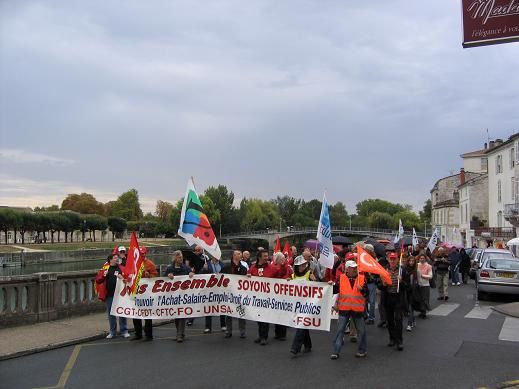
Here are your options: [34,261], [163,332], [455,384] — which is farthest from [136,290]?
[34,261]

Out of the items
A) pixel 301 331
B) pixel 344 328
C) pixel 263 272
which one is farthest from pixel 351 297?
pixel 263 272

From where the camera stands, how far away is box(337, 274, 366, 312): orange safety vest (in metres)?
8.55

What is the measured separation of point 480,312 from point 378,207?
16025 cm

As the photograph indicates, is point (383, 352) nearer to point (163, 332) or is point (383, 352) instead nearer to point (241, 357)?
point (241, 357)

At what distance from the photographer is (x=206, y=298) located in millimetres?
10422

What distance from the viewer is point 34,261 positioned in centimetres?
5850

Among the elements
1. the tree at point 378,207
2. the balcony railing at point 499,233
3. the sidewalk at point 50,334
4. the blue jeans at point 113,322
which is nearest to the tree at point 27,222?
the balcony railing at point 499,233

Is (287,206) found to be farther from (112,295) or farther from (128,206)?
(112,295)

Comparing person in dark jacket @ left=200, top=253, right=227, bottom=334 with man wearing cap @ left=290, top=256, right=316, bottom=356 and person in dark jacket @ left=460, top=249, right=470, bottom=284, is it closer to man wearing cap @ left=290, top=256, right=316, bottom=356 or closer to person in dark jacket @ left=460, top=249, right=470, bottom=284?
man wearing cap @ left=290, top=256, right=316, bottom=356

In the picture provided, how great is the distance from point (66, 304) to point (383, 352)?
7528mm

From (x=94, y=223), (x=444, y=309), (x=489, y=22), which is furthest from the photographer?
(x=94, y=223)

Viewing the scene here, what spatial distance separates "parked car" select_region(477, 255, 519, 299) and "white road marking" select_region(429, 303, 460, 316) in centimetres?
159

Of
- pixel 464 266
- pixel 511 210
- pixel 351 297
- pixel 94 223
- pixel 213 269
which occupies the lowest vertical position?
→ pixel 464 266

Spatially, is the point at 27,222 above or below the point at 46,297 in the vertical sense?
above
